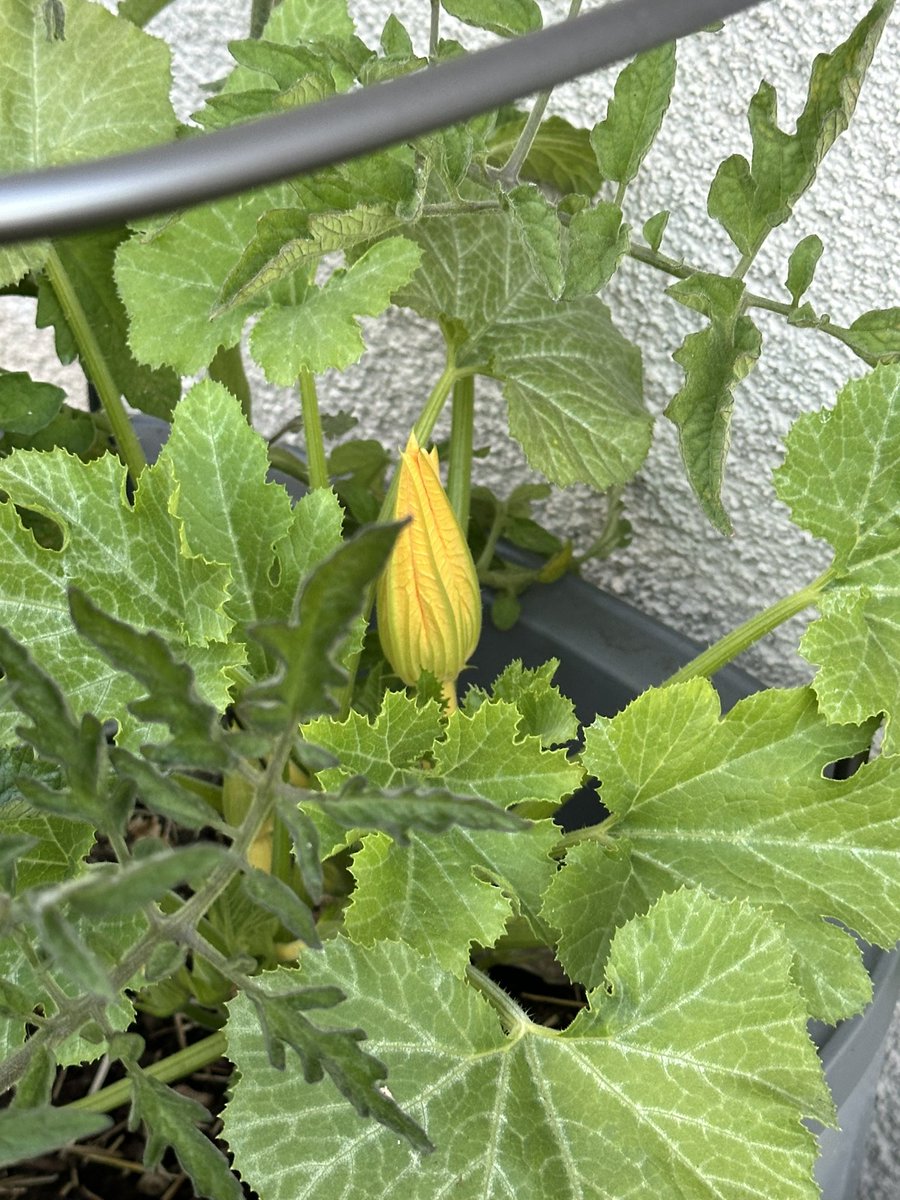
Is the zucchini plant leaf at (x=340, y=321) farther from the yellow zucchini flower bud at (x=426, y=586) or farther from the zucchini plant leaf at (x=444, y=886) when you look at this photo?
the zucchini plant leaf at (x=444, y=886)

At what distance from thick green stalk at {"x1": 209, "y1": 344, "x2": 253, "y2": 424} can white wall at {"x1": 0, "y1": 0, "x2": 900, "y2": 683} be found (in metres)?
0.17

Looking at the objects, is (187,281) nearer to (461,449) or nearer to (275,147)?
(461,449)

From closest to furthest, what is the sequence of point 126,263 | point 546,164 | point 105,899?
point 105,899 < point 126,263 < point 546,164

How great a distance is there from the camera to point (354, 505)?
2.51ft

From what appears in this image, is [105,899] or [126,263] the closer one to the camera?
[105,899]

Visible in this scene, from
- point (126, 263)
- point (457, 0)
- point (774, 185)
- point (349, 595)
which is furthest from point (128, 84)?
point (349, 595)

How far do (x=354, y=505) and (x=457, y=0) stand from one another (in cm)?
35

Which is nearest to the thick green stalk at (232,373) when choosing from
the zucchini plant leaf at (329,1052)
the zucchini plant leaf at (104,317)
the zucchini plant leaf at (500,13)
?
the zucchini plant leaf at (104,317)

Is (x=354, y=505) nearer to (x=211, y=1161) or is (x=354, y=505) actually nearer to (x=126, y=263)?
(x=126, y=263)

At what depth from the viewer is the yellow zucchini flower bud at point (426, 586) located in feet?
1.69

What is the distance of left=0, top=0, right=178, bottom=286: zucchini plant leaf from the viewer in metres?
0.61

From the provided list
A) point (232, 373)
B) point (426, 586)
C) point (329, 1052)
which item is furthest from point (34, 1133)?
point (232, 373)

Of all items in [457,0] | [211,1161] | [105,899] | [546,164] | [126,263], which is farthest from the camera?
[546,164]

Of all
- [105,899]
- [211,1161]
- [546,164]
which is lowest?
[211,1161]
